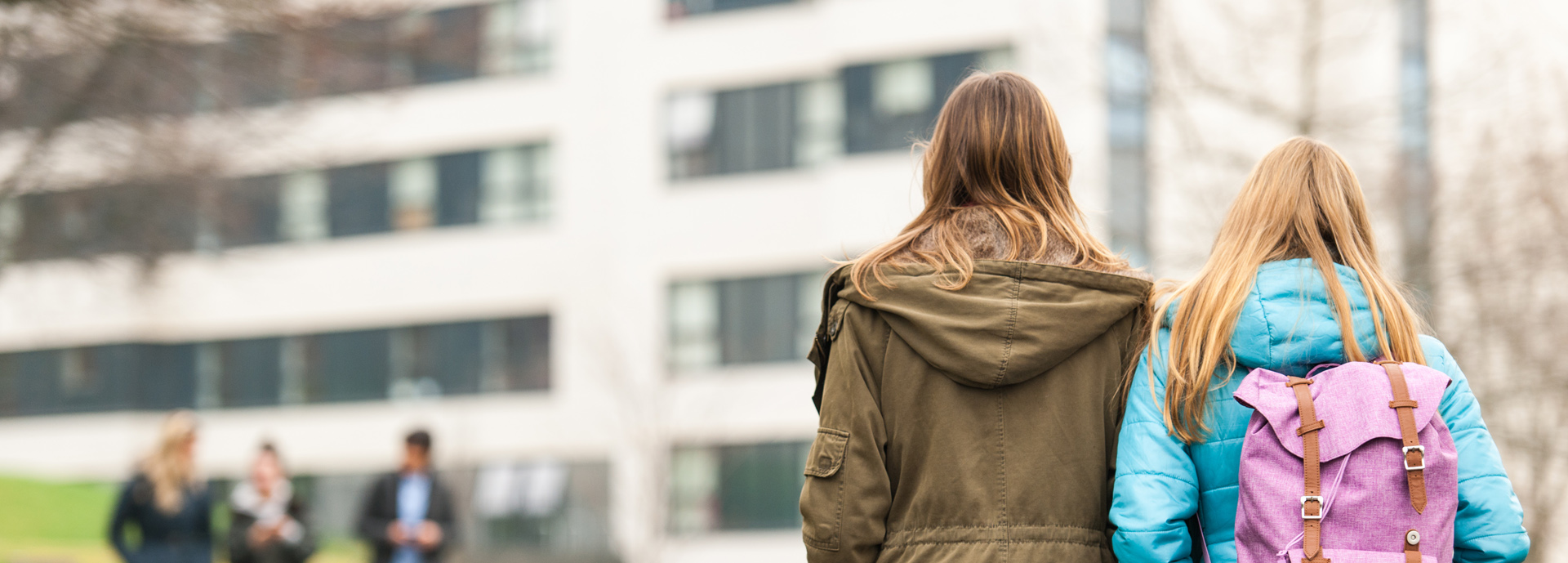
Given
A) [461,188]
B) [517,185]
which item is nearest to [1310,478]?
[517,185]

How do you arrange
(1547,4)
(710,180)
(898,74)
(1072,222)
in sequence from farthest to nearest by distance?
(710,180) < (898,74) < (1547,4) < (1072,222)

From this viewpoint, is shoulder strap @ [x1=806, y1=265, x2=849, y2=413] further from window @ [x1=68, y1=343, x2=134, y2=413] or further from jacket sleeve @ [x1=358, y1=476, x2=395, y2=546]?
window @ [x1=68, y1=343, x2=134, y2=413]

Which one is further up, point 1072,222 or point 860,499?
point 1072,222

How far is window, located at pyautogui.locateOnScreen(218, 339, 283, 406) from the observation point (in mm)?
32250

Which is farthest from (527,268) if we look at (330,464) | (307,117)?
(307,117)

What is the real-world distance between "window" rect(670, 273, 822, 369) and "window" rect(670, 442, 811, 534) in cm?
172

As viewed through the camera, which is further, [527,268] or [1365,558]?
[527,268]

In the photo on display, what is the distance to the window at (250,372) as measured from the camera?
32250 mm

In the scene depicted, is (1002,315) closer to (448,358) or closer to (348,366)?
(448,358)

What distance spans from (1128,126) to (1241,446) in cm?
2126

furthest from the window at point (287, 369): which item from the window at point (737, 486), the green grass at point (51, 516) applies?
the green grass at point (51, 516)

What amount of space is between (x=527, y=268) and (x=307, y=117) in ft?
45.6

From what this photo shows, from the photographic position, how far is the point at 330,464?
30797 millimetres

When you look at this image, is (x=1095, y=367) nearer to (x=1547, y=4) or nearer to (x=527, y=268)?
(x=1547, y=4)
